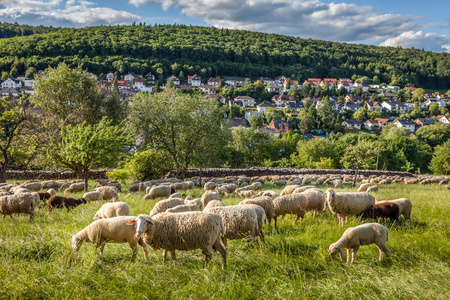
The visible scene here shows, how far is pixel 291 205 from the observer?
8148 mm

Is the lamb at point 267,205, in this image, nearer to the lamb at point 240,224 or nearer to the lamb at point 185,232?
the lamb at point 240,224

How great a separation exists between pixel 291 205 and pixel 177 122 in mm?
16260

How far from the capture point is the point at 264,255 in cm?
485

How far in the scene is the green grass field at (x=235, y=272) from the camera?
3.92 meters

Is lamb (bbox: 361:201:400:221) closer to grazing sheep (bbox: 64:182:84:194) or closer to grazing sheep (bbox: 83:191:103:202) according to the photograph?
grazing sheep (bbox: 83:191:103:202)

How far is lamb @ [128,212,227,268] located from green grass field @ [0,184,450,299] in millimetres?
309

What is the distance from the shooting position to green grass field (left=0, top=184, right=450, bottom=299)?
3.92 metres

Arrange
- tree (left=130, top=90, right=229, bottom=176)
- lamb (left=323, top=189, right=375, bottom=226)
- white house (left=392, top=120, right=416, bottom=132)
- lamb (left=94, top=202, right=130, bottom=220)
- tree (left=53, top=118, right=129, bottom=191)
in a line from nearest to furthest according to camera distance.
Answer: lamb (left=94, top=202, right=130, bottom=220)
lamb (left=323, top=189, right=375, bottom=226)
tree (left=53, top=118, right=129, bottom=191)
tree (left=130, top=90, right=229, bottom=176)
white house (left=392, top=120, right=416, bottom=132)

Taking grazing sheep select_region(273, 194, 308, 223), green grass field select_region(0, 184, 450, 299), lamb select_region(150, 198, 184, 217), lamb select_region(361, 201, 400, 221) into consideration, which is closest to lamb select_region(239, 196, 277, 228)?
grazing sheep select_region(273, 194, 308, 223)

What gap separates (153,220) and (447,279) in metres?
5.04

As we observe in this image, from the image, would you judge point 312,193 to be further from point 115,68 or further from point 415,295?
point 115,68

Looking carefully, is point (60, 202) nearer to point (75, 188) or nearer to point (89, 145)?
point (89, 145)

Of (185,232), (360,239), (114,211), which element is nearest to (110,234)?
(185,232)

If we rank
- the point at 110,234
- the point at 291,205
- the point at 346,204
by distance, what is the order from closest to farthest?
the point at 110,234, the point at 346,204, the point at 291,205
